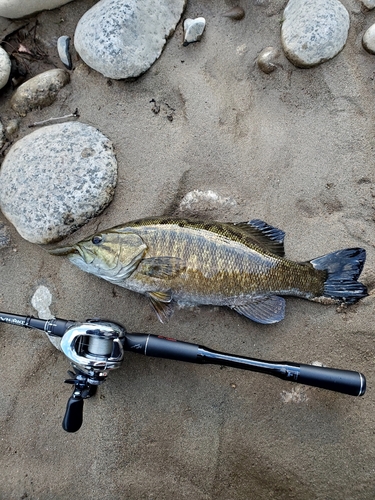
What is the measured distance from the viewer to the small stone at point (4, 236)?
395 centimetres

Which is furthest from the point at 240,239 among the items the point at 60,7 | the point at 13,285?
the point at 60,7

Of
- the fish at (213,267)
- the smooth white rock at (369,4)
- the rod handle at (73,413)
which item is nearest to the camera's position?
the rod handle at (73,413)

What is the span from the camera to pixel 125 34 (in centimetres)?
372

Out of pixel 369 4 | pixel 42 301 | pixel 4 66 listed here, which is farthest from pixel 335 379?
pixel 4 66

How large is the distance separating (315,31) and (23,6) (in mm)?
2840

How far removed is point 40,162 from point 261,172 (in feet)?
6.78

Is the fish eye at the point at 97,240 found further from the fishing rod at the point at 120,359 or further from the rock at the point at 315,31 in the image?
the rock at the point at 315,31

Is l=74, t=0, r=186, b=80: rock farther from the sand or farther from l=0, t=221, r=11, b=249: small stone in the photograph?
l=0, t=221, r=11, b=249: small stone

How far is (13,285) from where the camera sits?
392cm

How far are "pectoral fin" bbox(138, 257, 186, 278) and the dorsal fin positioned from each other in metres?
0.65

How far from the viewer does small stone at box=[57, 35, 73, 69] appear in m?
4.05

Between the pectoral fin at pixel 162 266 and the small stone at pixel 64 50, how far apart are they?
7.45 ft

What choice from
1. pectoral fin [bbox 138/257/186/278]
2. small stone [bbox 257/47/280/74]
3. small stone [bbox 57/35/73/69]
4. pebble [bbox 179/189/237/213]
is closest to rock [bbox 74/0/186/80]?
small stone [bbox 57/35/73/69]

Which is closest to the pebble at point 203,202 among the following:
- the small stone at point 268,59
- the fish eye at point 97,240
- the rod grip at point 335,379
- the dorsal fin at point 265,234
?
the dorsal fin at point 265,234
